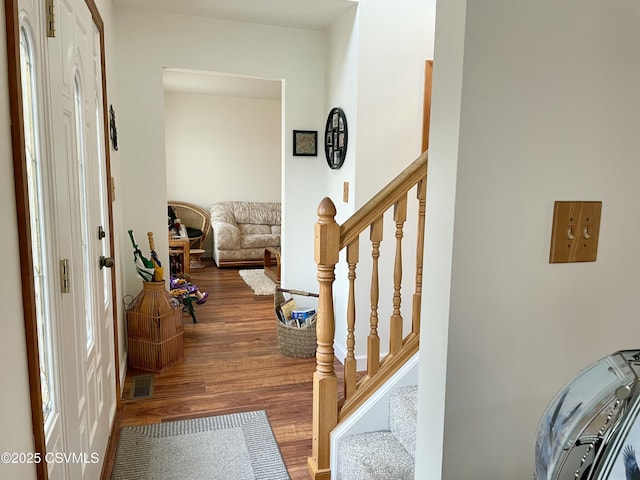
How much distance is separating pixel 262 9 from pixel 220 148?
418cm

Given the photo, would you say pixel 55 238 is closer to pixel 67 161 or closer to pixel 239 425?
pixel 67 161

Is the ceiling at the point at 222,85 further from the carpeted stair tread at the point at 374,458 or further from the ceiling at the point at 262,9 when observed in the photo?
the carpeted stair tread at the point at 374,458

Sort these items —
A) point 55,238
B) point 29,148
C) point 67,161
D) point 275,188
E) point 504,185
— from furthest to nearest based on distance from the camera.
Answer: point 275,188 < point 67,161 < point 55,238 < point 29,148 < point 504,185

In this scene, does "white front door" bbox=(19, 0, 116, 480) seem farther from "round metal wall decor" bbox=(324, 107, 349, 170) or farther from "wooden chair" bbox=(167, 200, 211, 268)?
"wooden chair" bbox=(167, 200, 211, 268)

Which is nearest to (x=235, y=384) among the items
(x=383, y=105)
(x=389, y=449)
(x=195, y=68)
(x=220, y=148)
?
(x=389, y=449)

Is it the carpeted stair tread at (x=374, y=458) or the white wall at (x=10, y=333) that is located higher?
the white wall at (x=10, y=333)

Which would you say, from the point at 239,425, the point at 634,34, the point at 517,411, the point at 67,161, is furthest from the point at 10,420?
the point at 239,425

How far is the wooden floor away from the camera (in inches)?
98.0

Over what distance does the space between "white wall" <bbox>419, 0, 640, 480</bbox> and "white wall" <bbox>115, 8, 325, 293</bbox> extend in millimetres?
2943

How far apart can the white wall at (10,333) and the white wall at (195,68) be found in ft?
8.22

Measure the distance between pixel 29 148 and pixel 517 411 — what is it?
1324 millimetres

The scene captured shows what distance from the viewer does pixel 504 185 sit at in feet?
2.79

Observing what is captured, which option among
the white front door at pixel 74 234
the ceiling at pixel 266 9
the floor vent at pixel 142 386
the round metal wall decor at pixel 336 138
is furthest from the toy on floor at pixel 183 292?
the ceiling at pixel 266 9

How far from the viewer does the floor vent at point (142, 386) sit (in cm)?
282
